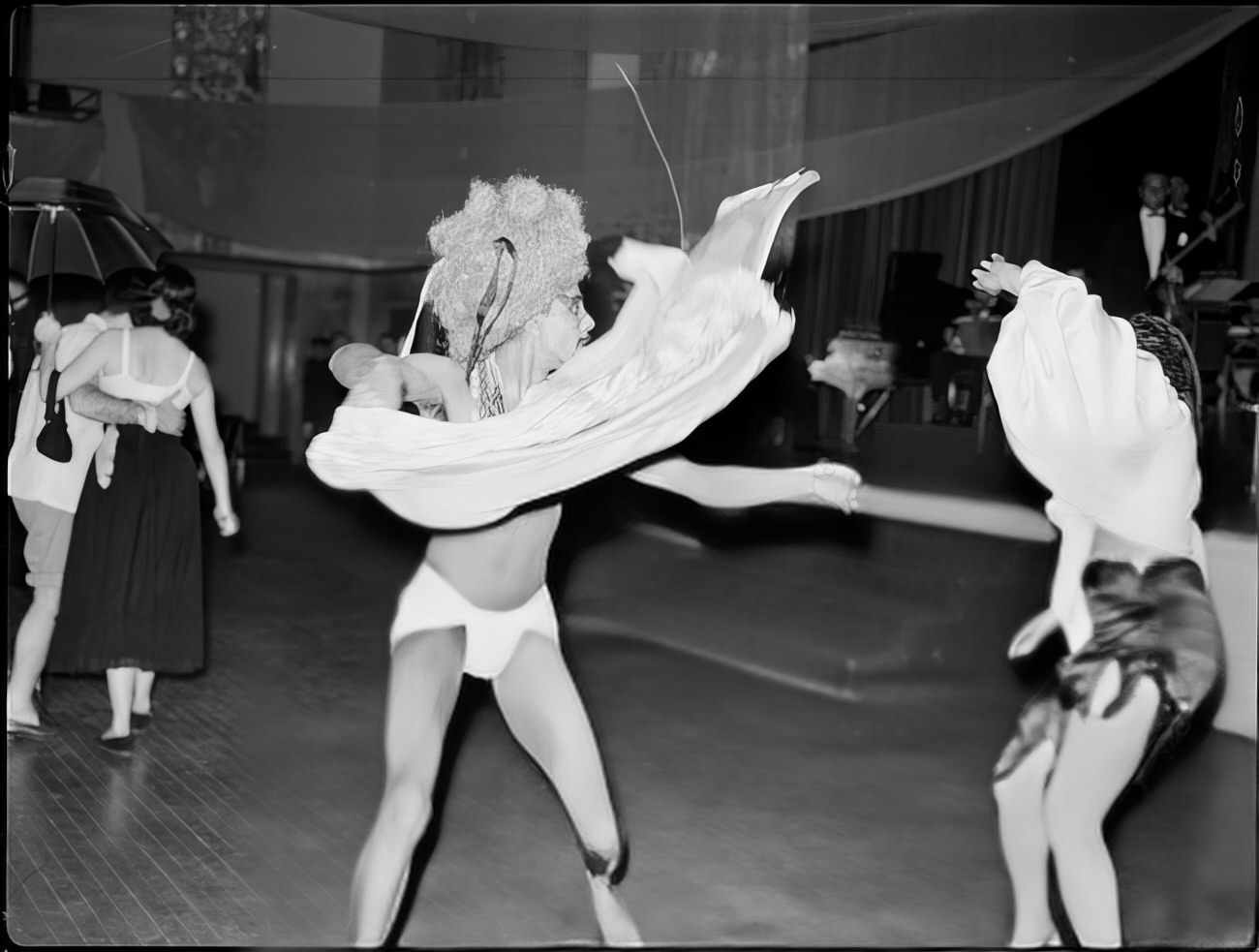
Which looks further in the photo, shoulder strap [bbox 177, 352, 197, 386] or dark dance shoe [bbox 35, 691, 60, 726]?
dark dance shoe [bbox 35, 691, 60, 726]

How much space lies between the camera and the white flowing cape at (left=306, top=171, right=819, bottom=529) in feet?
9.53

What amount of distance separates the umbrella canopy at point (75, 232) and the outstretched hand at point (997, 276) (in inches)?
75.2

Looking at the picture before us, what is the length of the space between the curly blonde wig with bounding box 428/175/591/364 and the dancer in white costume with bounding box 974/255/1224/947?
971 millimetres

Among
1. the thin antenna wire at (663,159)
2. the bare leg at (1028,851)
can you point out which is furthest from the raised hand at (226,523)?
the bare leg at (1028,851)

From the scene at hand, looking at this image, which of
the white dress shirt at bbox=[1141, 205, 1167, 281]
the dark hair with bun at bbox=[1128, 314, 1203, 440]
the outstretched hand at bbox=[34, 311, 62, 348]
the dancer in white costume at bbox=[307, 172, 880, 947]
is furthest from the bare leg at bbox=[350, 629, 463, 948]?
the white dress shirt at bbox=[1141, 205, 1167, 281]

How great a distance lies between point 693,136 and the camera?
3064 millimetres

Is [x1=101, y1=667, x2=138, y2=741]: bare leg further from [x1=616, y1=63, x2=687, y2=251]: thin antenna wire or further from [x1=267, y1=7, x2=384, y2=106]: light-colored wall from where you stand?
[x1=616, y1=63, x2=687, y2=251]: thin antenna wire

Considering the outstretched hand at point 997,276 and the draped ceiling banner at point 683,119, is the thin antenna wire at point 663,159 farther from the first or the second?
the outstretched hand at point 997,276

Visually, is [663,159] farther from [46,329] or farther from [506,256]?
[46,329]

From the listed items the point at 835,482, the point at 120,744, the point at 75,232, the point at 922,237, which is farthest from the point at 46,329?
the point at 922,237

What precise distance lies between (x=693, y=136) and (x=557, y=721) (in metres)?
1.36

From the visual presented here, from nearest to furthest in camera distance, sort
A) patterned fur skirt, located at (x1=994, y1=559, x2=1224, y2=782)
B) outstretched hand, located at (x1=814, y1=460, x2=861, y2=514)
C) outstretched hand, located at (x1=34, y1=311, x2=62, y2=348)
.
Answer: patterned fur skirt, located at (x1=994, y1=559, x2=1224, y2=782), outstretched hand, located at (x1=814, y1=460, x2=861, y2=514), outstretched hand, located at (x1=34, y1=311, x2=62, y2=348)

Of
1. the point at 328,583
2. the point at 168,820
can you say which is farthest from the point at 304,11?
the point at 168,820

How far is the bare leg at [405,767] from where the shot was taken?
290 centimetres
